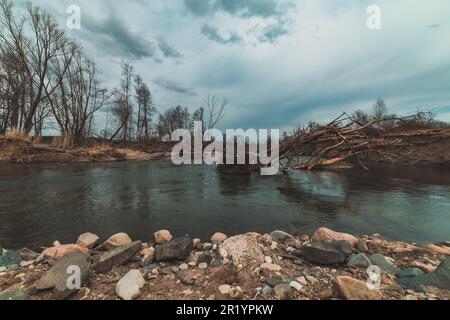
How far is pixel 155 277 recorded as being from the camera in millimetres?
2475

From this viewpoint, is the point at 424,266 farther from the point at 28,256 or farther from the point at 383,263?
the point at 28,256

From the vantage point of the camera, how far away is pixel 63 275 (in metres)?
2.26

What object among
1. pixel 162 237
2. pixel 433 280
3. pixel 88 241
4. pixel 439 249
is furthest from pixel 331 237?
pixel 88 241

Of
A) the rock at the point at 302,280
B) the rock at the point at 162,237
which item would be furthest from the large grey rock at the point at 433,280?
the rock at the point at 162,237

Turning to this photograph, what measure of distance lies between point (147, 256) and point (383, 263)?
3.02 metres

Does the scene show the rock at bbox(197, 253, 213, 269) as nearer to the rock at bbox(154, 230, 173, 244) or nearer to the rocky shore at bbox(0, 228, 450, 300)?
the rocky shore at bbox(0, 228, 450, 300)

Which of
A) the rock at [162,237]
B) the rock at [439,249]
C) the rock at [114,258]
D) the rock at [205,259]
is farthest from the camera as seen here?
the rock at [162,237]

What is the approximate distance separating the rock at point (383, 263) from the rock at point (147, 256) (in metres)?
2.84

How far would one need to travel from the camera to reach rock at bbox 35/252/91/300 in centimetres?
208

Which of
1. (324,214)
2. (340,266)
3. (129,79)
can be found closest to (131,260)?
(340,266)

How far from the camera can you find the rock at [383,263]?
2649 mm

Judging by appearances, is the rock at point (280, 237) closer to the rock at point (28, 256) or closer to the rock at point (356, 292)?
the rock at point (356, 292)
